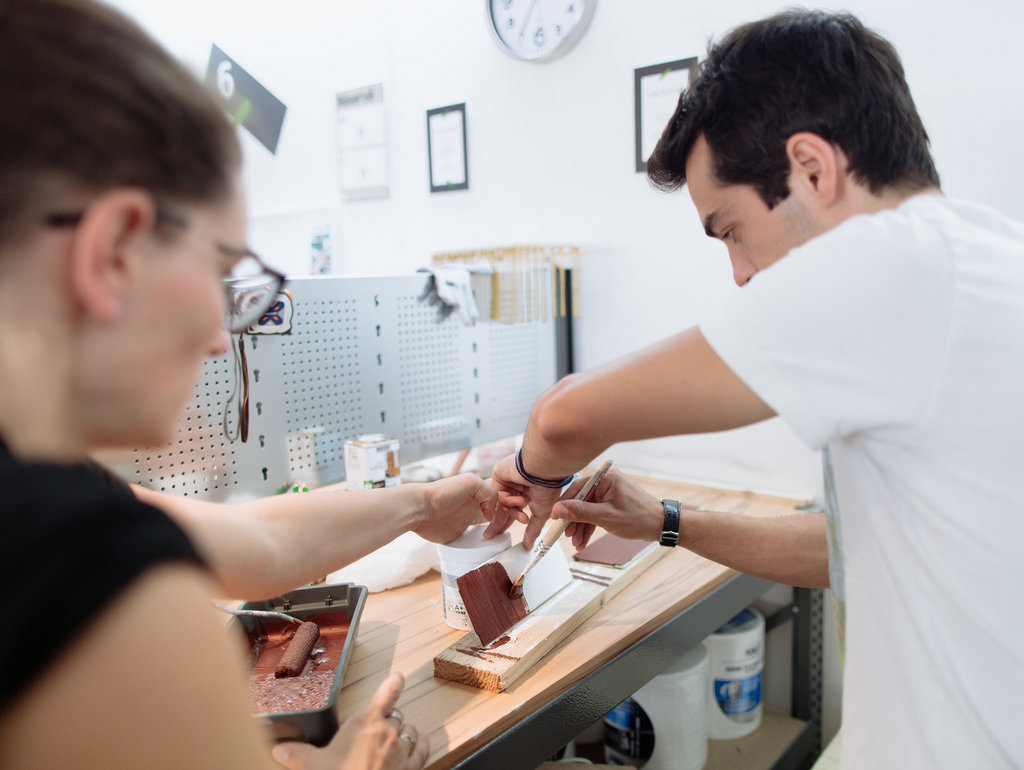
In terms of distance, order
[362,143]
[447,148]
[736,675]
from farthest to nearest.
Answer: [362,143]
[447,148]
[736,675]

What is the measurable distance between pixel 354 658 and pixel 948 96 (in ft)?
5.17

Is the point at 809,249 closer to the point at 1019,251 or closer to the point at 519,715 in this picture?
the point at 1019,251

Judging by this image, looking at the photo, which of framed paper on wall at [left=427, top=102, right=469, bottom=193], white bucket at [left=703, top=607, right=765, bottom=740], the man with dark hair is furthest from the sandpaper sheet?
framed paper on wall at [left=427, top=102, right=469, bottom=193]

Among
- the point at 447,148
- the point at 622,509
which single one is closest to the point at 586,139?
the point at 447,148

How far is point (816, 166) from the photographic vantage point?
2.63 ft

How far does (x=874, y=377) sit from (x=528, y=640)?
603 millimetres

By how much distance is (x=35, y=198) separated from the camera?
41cm

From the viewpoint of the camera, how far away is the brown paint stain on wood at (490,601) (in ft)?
3.31

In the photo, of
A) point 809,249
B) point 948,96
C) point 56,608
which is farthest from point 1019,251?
point 948,96

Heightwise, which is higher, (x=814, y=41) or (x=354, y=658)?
(x=814, y=41)

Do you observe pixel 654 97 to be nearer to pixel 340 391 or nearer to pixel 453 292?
pixel 453 292

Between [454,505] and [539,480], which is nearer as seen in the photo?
[539,480]

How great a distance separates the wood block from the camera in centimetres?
95

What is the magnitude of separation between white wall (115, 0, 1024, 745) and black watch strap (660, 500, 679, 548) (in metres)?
0.69
